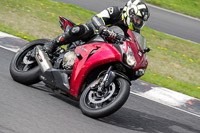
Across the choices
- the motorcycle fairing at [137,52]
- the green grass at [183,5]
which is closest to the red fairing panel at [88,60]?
the motorcycle fairing at [137,52]

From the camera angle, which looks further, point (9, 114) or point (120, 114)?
point (120, 114)

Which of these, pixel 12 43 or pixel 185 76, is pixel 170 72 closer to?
pixel 185 76

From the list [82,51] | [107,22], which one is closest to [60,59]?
[82,51]

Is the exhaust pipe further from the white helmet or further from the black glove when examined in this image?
the white helmet

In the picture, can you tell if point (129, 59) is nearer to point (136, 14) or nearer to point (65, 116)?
point (136, 14)

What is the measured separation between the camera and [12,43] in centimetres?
827

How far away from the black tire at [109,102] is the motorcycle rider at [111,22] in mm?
632

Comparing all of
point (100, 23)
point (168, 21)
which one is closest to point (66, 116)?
point (100, 23)

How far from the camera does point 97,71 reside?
5203 millimetres

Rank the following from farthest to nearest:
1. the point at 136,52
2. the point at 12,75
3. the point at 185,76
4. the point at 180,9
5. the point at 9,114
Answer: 1. the point at 180,9
2. the point at 185,76
3. the point at 12,75
4. the point at 136,52
5. the point at 9,114

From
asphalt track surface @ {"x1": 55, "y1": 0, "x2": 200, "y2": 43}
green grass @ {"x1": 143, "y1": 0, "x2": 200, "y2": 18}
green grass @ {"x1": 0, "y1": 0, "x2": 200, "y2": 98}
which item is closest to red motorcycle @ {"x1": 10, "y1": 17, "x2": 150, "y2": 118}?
green grass @ {"x1": 0, "y1": 0, "x2": 200, "y2": 98}

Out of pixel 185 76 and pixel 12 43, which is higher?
pixel 12 43

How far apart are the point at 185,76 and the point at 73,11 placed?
4.94 m

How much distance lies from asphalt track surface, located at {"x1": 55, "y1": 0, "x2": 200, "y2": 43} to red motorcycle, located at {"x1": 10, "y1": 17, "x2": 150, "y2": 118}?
27.7 feet
